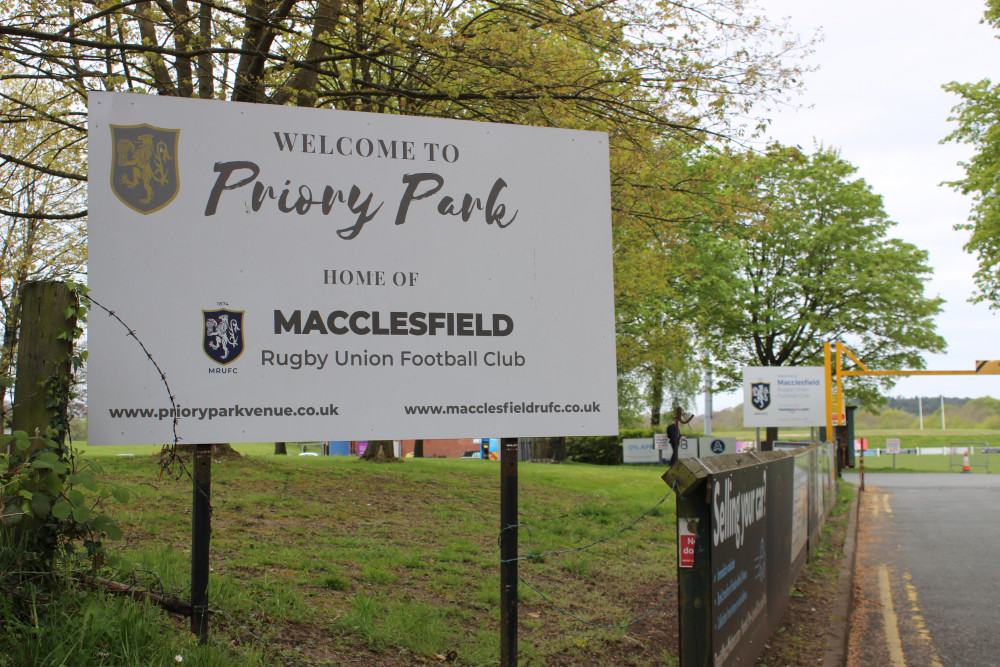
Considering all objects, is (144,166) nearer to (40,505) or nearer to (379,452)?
(40,505)

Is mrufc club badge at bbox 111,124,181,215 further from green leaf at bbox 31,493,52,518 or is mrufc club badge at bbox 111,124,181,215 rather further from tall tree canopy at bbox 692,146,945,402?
tall tree canopy at bbox 692,146,945,402

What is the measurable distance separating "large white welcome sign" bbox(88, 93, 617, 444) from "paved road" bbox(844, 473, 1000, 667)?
3.94m

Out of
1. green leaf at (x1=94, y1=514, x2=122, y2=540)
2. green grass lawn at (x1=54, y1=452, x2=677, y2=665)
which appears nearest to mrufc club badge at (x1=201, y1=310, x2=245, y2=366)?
green leaf at (x1=94, y1=514, x2=122, y2=540)

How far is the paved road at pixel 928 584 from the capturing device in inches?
262

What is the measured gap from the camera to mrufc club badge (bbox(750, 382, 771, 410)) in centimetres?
2852

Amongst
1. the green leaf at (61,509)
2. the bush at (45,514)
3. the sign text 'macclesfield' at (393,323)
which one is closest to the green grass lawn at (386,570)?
the bush at (45,514)

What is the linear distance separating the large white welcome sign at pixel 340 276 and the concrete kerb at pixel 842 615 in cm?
288

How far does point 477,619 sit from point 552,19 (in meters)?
6.09

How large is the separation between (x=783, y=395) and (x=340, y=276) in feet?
86.9

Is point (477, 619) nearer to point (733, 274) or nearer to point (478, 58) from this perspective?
point (478, 58)

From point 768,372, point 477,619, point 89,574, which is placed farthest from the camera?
point 768,372

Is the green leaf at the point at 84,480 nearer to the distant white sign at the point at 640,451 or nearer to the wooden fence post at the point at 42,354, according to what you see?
the wooden fence post at the point at 42,354

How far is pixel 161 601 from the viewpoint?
14.3 ft

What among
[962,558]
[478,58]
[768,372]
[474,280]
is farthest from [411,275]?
[768,372]
